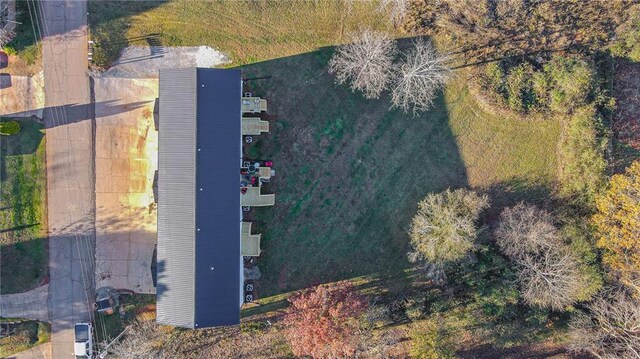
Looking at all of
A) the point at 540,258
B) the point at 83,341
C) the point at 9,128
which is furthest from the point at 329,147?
the point at 9,128

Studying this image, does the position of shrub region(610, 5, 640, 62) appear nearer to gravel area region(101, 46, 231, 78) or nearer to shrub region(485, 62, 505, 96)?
shrub region(485, 62, 505, 96)

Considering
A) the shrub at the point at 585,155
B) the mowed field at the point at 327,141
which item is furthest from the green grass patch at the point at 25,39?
the shrub at the point at 585,155

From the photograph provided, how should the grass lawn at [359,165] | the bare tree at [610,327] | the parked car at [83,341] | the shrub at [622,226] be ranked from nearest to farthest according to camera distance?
the shrub at [622,226] → the bare tree at [610,327] → the parked car at [83,341] → the grass lawn at [359,165]

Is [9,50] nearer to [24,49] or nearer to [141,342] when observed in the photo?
[24,49]

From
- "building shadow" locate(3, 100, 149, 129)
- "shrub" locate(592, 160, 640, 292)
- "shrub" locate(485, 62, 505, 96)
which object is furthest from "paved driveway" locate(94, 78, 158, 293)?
"shrub" locate(592, 160, 640, 292)

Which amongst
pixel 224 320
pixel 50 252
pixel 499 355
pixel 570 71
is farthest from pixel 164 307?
pixel 570 71

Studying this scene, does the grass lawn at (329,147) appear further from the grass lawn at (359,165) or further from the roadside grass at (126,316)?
the roadside grass at (126,316)

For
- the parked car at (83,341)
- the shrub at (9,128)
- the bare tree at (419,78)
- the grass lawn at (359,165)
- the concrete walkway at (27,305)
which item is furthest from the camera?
the grass lawn at (359,165)
